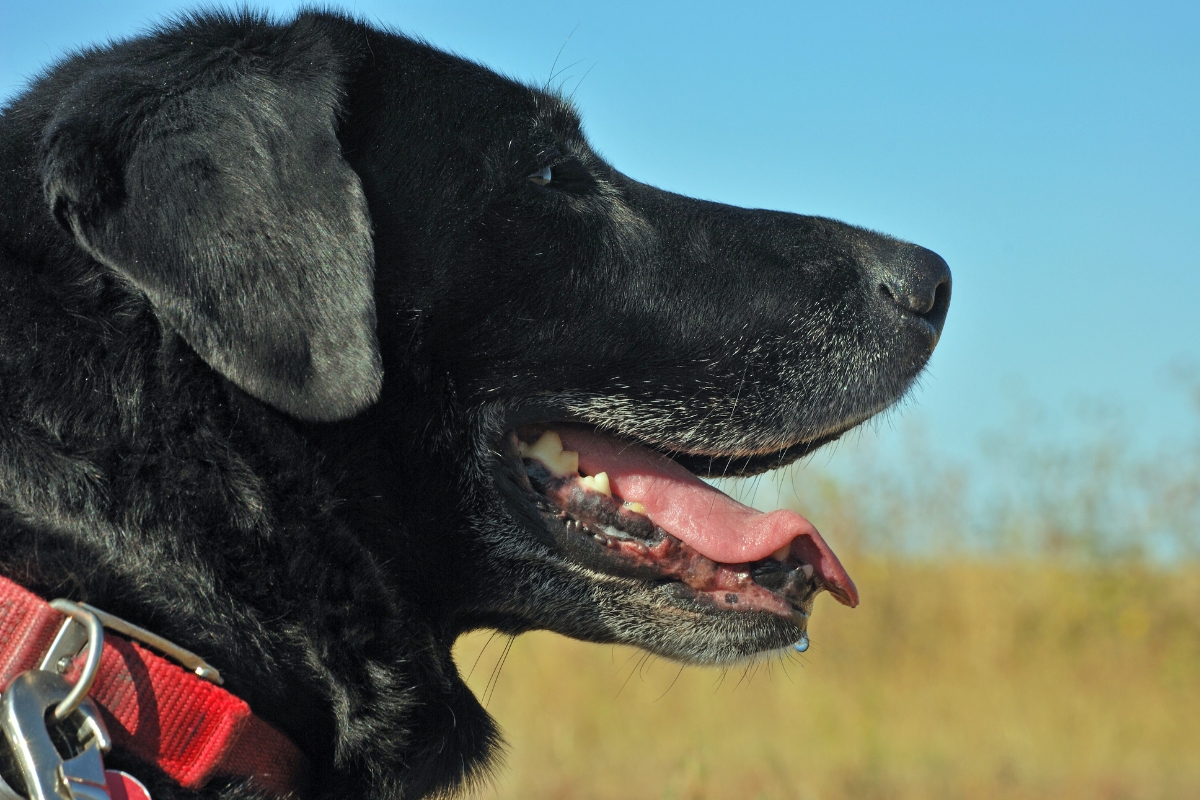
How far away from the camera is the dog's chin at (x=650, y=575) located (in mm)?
2480

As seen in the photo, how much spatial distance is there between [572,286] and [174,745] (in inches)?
50.4

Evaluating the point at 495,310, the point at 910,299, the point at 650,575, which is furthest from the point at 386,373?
the point at 910,299

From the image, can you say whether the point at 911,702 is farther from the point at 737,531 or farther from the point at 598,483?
the point at 598,483

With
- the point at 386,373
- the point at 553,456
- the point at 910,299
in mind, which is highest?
the point at 910,299

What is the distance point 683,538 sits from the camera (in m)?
2.52

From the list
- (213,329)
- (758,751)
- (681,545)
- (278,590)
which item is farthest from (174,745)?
(758,751)

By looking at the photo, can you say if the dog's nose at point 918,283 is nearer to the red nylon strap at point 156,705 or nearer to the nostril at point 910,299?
the nostril at point 910,299

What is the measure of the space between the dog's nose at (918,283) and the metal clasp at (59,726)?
1.98 m

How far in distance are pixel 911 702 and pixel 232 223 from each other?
19.9 feet

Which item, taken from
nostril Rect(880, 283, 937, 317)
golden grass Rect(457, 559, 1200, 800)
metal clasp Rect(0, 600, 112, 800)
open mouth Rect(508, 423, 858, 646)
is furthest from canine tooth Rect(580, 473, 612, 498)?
metal clasp Rect(0, 600, 112, 800)

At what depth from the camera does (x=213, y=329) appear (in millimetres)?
1963

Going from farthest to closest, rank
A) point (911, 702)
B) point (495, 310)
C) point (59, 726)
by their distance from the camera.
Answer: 1. point (911, 702)
2. point (495, 310)
3. point (59, 726)

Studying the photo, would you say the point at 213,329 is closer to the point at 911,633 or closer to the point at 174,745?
the point at 174,745

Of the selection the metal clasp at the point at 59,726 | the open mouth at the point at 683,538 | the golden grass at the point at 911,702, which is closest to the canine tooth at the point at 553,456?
the open mouth at the point at 683,538
